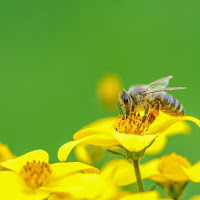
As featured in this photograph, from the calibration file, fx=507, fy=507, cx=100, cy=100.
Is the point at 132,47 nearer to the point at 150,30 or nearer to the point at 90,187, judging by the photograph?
the point at 150,30

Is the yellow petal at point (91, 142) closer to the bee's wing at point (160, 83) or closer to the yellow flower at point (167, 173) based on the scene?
the yellow flower at point (167, 173)

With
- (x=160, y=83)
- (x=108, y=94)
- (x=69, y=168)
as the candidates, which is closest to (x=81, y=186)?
(x=69, y=168)

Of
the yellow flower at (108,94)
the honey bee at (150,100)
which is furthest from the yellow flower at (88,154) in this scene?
the yellow flower at (108,94)

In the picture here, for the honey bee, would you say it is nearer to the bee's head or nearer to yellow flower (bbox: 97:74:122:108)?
the bee's head

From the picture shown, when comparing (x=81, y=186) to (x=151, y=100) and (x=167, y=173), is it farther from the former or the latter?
(x=151, y=100)

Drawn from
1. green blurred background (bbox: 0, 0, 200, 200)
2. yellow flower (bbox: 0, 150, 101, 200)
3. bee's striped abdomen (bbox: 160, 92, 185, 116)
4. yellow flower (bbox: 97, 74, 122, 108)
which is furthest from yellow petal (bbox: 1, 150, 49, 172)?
green blurred background (bbox: 0, 0, 200, 200)
